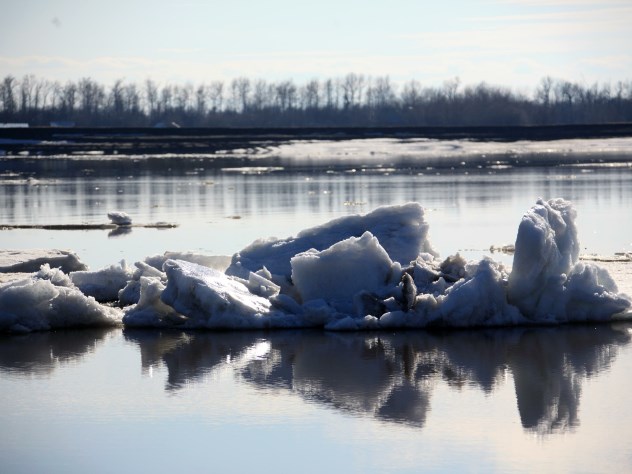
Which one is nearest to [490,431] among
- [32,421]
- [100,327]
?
[32,421]

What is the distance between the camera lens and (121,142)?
242 feet

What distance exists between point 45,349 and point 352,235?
3.95 metres

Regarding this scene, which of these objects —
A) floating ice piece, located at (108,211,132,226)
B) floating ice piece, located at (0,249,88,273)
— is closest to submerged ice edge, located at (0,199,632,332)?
floating ice piece, located at (0,249,88,273)

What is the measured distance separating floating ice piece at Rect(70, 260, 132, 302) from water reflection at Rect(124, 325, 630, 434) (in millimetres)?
1615

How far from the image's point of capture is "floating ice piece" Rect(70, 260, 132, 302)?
1298 cm

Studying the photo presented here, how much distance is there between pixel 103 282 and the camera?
13031 millimetres

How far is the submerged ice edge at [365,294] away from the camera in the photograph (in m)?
11.2

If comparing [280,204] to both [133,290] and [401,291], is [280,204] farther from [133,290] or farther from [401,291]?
[401,291]

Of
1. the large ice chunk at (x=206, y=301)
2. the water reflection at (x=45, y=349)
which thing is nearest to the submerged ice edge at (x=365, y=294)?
the large ice chunk at (x=206, y=301)

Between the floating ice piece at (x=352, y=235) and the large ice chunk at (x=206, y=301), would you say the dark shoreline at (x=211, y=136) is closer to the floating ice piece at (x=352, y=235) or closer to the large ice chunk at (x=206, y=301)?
the floating ice piece at (x=352, y=235)

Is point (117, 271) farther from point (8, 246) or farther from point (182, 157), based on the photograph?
point (182, 157)

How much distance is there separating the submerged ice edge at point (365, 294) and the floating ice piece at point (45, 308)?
10 mm

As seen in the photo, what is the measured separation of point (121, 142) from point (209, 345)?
2538 inches

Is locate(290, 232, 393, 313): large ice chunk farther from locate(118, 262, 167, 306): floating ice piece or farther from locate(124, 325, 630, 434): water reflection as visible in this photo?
locate(118, 262, 167, 306): floating ice piece
